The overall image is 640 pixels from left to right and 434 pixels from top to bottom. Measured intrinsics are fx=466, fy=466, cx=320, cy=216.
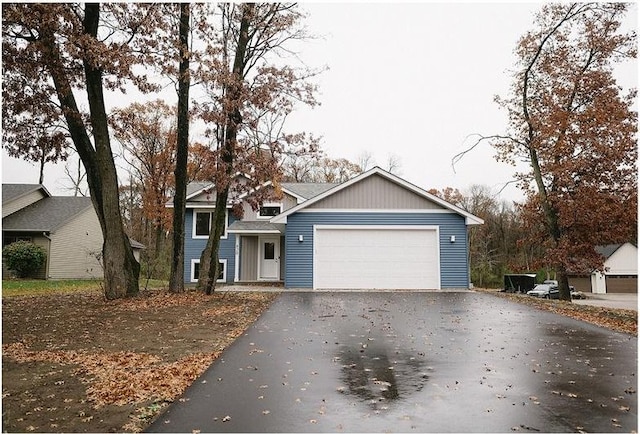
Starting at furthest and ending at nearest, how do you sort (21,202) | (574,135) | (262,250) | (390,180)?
(21,202), (262,250), (390,180), (574,135)

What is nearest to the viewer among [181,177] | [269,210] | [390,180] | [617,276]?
[181,177]

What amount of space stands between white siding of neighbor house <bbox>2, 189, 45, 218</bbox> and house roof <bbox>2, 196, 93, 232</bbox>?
0.19m

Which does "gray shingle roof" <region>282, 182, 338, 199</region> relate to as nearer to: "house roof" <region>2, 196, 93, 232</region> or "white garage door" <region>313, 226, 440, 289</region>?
"white garage door" <region>313, 226, 440, 289</region>

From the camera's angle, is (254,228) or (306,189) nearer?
(254,228)

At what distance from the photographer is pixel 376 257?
1762 centimetres

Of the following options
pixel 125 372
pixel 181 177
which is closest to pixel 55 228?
pixel 181 177

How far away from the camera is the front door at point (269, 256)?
2208 cm

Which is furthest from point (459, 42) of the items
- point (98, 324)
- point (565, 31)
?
point (98, 324)

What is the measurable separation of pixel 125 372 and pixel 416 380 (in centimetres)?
350

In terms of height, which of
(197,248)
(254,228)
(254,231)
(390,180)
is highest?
(390,180)

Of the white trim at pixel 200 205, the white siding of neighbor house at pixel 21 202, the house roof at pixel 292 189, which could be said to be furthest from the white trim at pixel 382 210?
the white siding of neighbor house at pixel 21 202

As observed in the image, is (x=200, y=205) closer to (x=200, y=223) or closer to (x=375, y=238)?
(x=200, y=223)

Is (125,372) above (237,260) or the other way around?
the other way around

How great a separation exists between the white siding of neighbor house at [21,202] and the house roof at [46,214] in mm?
191
